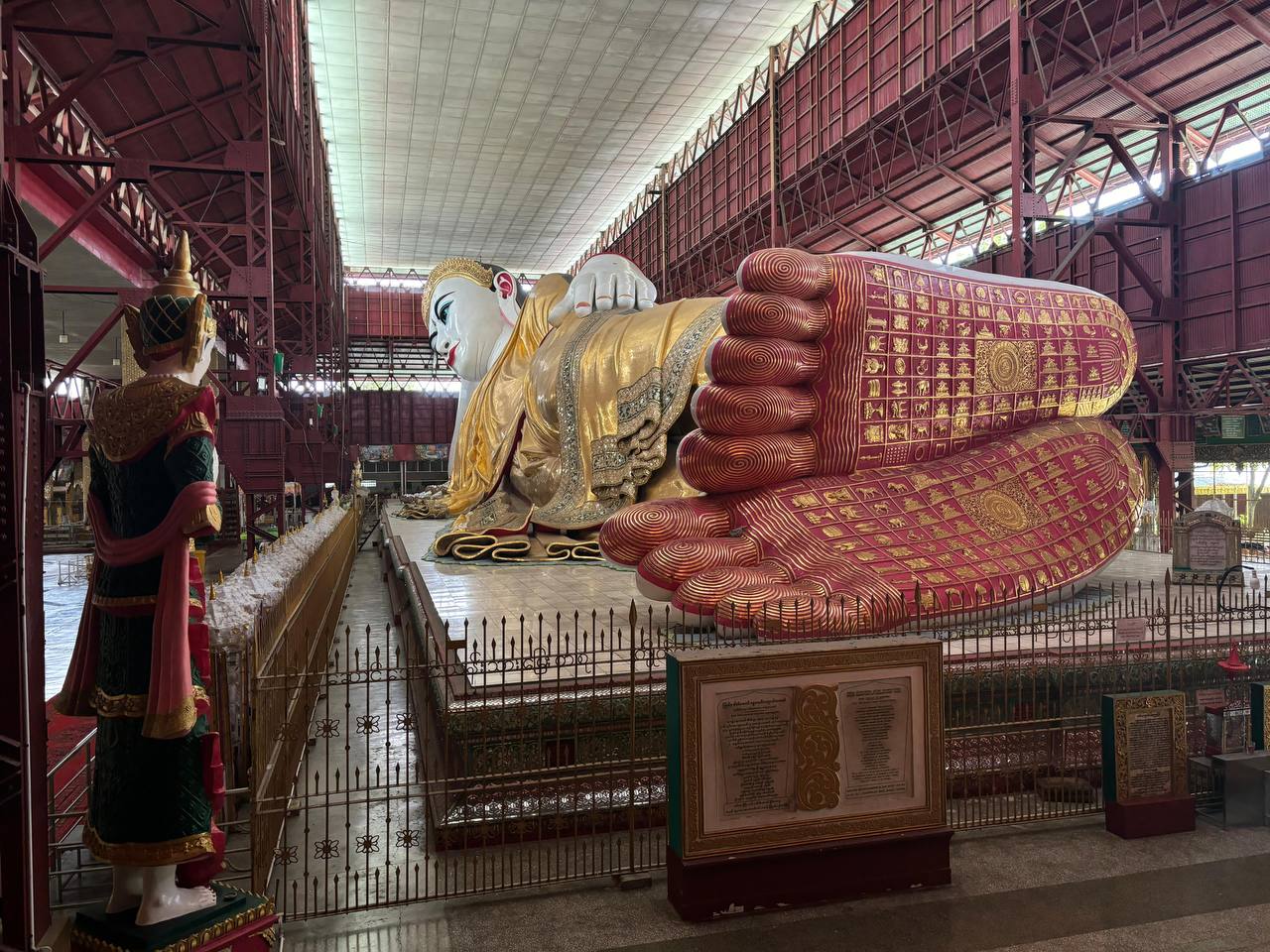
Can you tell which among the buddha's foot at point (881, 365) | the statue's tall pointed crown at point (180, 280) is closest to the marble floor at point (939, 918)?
the statue's tall pointed crown at point (180, 280)

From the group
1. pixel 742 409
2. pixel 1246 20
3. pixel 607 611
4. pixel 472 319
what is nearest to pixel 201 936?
pixel 607 611

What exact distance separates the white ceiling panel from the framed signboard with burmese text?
12204 mm

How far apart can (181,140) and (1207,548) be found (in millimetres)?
11085

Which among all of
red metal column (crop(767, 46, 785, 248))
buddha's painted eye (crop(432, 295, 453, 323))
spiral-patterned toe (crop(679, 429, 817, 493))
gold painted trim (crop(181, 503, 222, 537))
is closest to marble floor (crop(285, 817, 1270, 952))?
gold painted trim (crop(181, 503, 222, 537))

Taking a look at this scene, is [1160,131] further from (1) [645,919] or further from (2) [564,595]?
(1) [645,919]

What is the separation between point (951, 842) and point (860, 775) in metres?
0.75

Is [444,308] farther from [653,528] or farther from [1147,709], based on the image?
[1147,709]

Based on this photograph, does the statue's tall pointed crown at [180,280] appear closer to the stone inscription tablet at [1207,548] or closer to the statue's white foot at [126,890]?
the statue's white foot at [126,890]

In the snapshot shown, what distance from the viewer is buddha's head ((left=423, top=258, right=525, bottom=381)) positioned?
37.1 feet

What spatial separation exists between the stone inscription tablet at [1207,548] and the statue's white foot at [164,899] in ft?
20.3

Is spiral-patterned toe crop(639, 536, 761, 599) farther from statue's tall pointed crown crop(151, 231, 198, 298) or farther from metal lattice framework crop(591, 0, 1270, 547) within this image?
metal lattice framework crop(591, 0, 1270, 547)

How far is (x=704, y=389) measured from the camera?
4.45m

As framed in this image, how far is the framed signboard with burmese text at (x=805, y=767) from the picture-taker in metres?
2.75

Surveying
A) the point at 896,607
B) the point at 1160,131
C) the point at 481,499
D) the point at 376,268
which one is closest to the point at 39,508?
the point at 896,607
